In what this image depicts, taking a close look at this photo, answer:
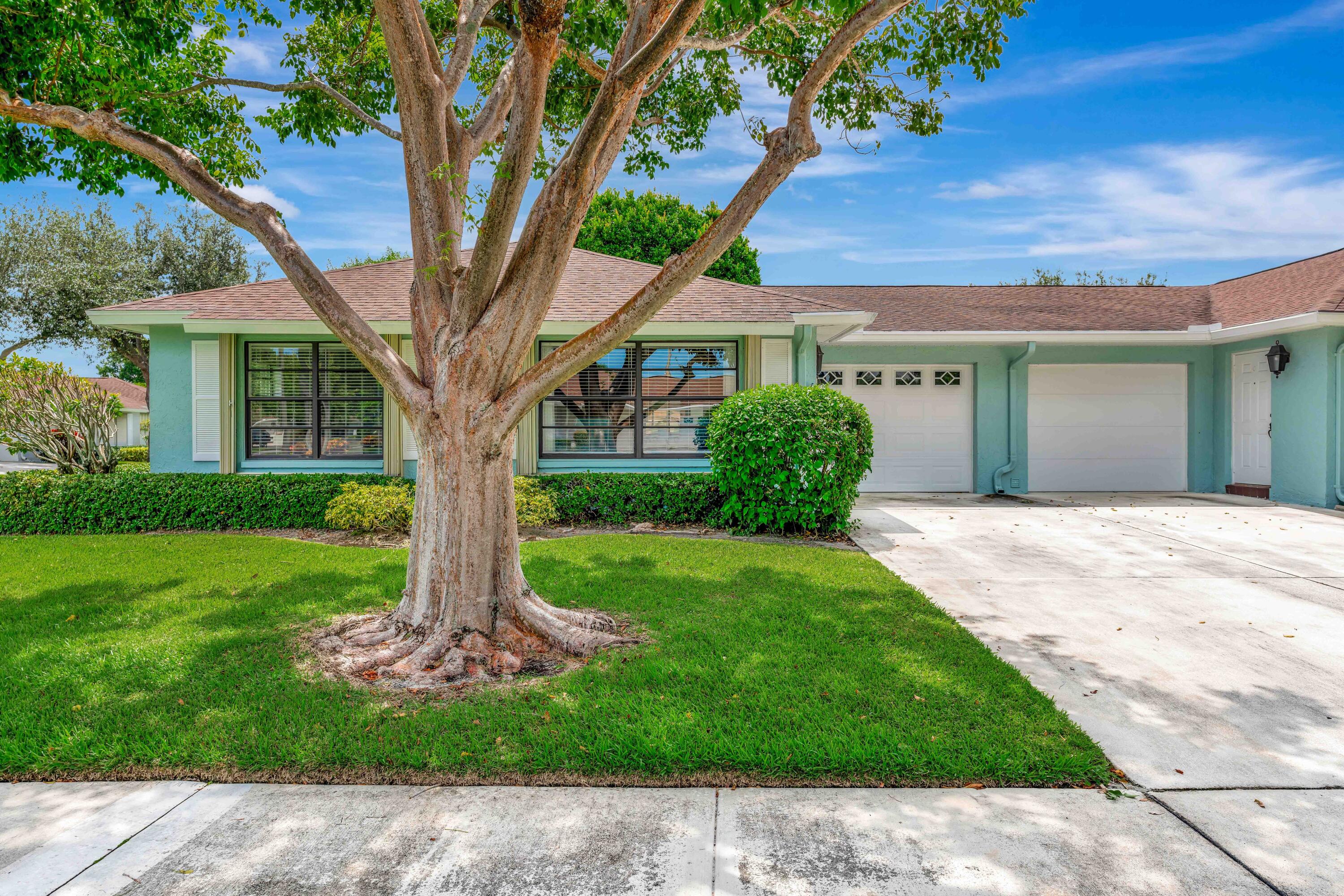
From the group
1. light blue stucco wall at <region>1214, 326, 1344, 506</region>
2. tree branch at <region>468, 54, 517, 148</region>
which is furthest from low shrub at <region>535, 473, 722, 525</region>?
light blue stucco wall at <region>1214, 326, 1344, 506</region>

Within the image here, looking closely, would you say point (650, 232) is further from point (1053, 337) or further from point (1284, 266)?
point (1284, 266)

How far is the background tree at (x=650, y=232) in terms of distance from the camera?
71.8 ft

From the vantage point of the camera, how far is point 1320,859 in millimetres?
2342

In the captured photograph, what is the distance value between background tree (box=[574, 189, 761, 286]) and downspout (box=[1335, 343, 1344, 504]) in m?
14.2

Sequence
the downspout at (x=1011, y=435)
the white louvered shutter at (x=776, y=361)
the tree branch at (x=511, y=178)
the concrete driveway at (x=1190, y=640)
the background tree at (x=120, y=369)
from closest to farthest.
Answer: the concrete driveway at (x=1190, y=640) → the tree branch at (x=511, y=178) → the white louvered shutter at (x=776, y=361) → the downspout at (x=1011, y=435) → the background tree at (x=120, y=369)

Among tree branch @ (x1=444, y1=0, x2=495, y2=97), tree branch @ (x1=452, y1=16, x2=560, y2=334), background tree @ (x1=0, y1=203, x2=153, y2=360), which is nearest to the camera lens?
tree branch @ (x1=452, y1=16, x2=560, y2=334)

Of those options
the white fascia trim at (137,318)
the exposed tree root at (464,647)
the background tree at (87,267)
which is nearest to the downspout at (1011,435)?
the exposed tree root at (464,647)

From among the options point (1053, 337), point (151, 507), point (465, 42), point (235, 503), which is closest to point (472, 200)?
point (465, 42)

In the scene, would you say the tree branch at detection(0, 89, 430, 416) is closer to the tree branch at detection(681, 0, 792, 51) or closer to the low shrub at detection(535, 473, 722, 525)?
the tree branch at detection(681, 0, 792, 51)

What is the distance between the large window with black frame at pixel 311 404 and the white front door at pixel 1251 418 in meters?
14.0

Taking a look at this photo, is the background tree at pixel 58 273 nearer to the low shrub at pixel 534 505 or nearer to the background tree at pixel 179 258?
the background tree at pixel 179 258

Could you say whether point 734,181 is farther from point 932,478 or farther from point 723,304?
point 932,478

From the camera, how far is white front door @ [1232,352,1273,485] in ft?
38.2

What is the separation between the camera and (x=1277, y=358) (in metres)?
11.1
